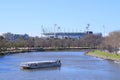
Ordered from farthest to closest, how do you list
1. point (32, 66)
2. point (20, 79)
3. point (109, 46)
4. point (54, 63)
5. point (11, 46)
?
point (11, 46), point (109, 46), point (54, 63), point (32, 66), point (20, 79)

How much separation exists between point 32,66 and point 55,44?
62.0m

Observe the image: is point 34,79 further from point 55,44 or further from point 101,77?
point 55,44

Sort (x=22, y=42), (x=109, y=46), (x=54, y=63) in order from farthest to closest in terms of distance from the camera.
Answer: (x=22, y=42)
(x=109, y=46)
(x=54, y=63)

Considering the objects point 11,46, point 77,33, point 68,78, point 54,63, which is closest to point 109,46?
point 54,63

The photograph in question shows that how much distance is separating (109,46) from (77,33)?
315 feet

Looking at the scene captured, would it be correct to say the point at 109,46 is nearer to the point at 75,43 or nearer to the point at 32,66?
the point at 32,66

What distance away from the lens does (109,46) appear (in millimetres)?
58531

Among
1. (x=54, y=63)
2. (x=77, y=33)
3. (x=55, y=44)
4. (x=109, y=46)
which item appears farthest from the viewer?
(x=77, y=33)

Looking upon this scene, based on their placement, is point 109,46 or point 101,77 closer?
point 101,77

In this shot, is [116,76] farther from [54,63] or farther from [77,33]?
[77,33]

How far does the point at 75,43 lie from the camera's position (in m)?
Result: 104

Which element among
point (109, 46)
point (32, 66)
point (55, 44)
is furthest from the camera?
point (55, 44)

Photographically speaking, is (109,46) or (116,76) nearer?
(116,76)

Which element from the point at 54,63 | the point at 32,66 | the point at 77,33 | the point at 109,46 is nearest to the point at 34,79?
the point at 32,66
